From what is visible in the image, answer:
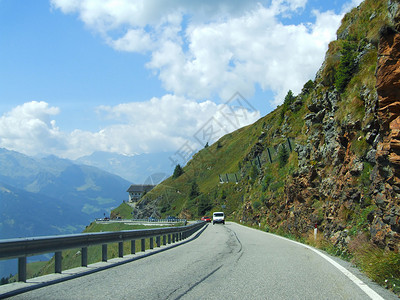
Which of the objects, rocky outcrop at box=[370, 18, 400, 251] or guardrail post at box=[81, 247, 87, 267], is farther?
rocky outcrop at box=[370, 18, 400, 251]

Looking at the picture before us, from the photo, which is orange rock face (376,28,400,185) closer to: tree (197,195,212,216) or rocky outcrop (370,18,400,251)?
rocky outcrop (370,18,400,251)

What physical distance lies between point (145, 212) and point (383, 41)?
133004 millimetres

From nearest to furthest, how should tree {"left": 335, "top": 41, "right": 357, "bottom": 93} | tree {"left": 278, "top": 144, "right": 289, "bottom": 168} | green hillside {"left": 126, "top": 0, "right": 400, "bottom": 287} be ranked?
green hillside {"left": 126, "top": 0, "right": 400, "bottom": 287}, tree {"left": 335, "top": 41, "right": 357, "bottom": 93}, tree {"left": 278, "top": 144, "right": 289, "bottom": 168}

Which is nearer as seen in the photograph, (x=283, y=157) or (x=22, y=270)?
(x=22, y=270)

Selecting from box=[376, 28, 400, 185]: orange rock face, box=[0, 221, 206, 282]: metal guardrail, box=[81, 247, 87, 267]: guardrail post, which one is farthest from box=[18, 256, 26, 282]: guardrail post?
box=[376, 28, 400, 185]: orange rock face

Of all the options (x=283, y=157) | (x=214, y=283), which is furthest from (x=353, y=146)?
(x=283, y=157)

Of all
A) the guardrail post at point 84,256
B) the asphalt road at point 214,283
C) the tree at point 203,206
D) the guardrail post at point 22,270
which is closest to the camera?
the asphalt road at point 214,283

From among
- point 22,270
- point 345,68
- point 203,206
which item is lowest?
point 203,206

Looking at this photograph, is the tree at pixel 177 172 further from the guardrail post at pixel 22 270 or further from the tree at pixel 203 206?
the guardrail post at pixel 22 270

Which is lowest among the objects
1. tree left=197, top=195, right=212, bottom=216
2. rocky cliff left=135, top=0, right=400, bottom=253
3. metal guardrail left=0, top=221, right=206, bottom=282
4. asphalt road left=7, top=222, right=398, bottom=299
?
tree left=197, top=195, right=212, bottom=216

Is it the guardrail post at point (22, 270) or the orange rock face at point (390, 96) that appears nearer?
the guardrail post at point (22, 270)

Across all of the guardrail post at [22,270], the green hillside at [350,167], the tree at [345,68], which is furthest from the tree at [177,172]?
the guardrail post at [22,270]

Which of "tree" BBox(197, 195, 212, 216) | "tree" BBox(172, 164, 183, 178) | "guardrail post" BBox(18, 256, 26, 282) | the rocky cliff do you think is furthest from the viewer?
"tree" BBox(172, 164, 183, 178)

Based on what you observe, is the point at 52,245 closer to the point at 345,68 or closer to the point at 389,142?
the point at 389,142
